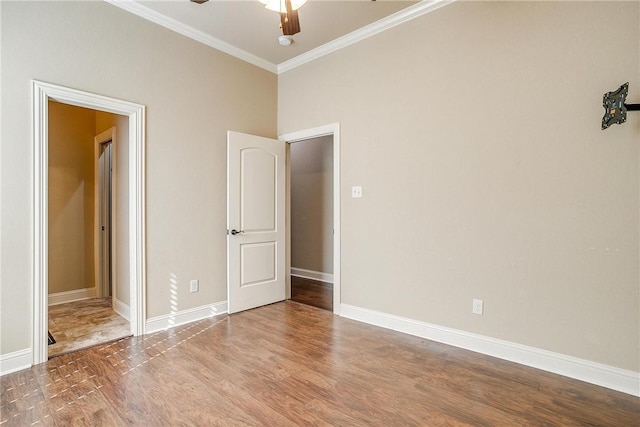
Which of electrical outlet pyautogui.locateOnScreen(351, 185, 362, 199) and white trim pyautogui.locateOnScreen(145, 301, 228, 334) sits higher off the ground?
electrical outlet pyautogui.locateOnScreen(351, 185, 362, 199)

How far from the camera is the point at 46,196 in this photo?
2.55m

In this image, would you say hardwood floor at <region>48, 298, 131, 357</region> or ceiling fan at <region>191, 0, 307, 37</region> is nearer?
ceiling fan at <region>191, 0, 307, 37</region>

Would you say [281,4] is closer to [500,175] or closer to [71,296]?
[500,175]

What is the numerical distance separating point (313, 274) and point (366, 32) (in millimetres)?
3837

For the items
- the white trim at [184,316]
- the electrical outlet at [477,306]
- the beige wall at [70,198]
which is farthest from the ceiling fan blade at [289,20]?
the beige wall at [70,198]

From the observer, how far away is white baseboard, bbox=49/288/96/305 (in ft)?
13.3

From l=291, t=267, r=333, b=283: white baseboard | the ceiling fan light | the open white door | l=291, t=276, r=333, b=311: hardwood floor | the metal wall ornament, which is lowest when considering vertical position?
l=291, t=276, r=333, b=311: hardwood floor

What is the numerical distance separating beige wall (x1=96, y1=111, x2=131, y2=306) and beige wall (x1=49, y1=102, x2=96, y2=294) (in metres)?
0.71

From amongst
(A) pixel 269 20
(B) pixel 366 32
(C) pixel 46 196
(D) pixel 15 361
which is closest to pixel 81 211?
(C) pixel 46 196

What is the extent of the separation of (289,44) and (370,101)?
3.77 ft

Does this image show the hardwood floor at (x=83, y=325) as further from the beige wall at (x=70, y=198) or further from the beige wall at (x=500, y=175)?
the beige wall at (x=500, y=175)

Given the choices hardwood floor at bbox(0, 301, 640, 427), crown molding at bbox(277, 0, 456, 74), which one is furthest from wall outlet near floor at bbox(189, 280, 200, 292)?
crown molding at bbox(277, 0, 456, 74)

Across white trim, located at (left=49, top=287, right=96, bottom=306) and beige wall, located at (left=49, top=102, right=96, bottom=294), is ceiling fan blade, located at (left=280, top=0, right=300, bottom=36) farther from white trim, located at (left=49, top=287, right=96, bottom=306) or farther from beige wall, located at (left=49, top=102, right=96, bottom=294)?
white trim, located at (left=49, top=287, right=96, bottom=306)

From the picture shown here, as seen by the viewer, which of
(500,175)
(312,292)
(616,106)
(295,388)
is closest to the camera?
(616,106)
